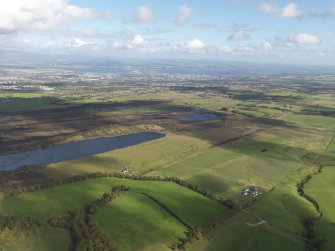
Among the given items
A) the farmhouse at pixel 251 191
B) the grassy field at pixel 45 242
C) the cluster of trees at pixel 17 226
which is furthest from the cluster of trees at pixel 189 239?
the farmhouse at pixel 251 191

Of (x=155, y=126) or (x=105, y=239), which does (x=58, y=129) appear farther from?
(x=105, y=239)

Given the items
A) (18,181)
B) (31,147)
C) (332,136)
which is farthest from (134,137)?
(332,136)

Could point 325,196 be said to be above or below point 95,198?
below

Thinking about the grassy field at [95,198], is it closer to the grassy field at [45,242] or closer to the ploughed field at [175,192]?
the ploughed field at [175,192]

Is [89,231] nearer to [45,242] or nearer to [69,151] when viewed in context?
[45,242]

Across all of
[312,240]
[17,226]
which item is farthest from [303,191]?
[17,226]

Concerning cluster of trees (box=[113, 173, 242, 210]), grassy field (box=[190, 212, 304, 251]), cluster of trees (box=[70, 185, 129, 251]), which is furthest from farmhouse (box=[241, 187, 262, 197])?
cluster of trees (box=[70, 185, 129, 251])

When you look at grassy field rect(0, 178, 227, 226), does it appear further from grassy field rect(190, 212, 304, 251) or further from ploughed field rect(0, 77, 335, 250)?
grassy field rect(190, 212, 304, 251)
